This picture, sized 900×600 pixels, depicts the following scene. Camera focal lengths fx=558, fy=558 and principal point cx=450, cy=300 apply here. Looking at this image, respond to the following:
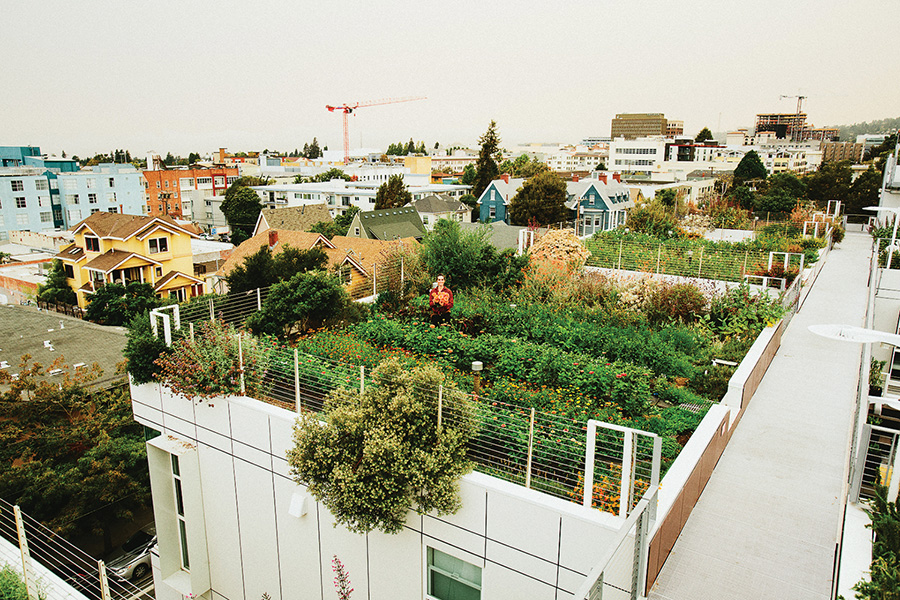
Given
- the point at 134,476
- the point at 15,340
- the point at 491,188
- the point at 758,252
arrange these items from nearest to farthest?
the point at 134,476
the point at 758,252
the point at 15,340
the point at 491,188

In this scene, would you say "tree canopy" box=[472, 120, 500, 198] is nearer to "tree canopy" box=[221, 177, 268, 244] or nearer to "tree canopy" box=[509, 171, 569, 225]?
"tree canopy" box=[509, 171, 569, 225]

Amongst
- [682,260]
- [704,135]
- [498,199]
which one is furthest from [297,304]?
[704,135]

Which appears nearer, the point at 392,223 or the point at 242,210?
the point at 392,223

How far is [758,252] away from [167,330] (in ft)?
54.7

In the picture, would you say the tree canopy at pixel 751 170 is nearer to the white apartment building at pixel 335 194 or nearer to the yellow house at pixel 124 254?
the white apartment building at pixel 335 194

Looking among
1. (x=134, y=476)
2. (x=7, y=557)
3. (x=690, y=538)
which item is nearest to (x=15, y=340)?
(x=134, y=476)

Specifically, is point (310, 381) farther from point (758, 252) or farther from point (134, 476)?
point (758, 252)

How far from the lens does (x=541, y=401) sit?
678cm

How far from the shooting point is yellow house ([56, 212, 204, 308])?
32.1 meters

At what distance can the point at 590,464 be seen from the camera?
4.68 m

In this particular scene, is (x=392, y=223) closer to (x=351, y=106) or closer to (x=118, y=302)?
(x=118, y=302)

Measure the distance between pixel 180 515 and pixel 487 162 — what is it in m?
60.4

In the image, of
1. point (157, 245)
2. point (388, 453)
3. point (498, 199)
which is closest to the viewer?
point (388, 453)

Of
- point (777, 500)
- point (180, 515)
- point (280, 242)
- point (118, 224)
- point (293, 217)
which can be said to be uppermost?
point (118, 224)
